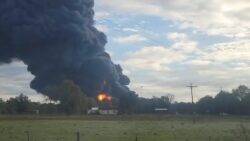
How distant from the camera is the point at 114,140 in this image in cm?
3033

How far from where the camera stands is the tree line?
4107 inches

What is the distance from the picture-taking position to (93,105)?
113938 millimetres

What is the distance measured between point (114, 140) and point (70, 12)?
7930 centimetres

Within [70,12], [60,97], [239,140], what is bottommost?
[239,140]

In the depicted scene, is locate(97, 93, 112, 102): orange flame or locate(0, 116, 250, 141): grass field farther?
locate(97, 93, 112, 102): orange flame

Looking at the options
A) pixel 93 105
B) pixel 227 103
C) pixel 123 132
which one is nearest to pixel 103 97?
pixel 93 105

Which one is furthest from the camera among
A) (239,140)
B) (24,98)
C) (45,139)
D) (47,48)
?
(24,98)

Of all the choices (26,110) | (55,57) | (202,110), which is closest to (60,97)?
(55,57)

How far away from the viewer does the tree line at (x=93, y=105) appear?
10431cm

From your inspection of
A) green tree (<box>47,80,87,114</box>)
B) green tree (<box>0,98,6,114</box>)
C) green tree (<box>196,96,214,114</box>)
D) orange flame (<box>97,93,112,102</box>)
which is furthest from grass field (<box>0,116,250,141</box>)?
green tree (<box>196,96,214,114</box>)

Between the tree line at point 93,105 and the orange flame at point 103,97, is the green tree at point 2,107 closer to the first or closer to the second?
the tree line at point 93,105

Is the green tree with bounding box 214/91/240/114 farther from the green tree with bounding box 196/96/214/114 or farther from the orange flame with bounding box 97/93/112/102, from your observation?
the orange flame with bounding box 97/93/112/102

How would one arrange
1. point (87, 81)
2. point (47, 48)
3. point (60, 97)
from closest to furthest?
point (60, 97)
point (47, 48)
point (87, 81)

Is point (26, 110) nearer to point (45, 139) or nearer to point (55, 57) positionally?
point (55, 57)
